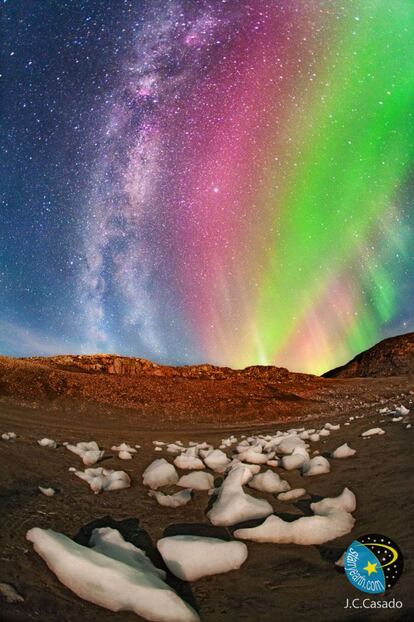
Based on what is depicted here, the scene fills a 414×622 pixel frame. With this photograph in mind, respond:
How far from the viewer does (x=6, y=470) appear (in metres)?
3.97

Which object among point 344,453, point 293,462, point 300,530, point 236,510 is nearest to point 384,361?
point 344,453

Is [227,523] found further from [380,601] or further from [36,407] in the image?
[36,407]

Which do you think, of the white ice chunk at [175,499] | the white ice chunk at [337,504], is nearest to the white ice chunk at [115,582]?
the white ice chunk at [175,499]

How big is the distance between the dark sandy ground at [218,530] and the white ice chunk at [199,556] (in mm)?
50

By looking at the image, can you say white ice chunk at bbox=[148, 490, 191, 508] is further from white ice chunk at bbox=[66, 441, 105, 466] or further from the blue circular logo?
white ice chunk at bbox=[66, 441, 105, 466]

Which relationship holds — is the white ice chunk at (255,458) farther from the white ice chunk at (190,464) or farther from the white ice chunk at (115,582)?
the white ice chunk at (115,582)

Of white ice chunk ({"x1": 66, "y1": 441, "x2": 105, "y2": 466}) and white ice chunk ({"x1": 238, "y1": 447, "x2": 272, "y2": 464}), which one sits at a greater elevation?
white ice chunk ({"x1": 66, "y1": 441, "x2": 105, "y2": 466})

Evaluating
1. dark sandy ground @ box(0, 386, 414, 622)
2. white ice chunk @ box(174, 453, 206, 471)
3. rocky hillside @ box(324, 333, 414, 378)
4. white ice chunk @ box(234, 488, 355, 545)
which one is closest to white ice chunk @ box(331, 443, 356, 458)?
dark sandy ground @ box(0, 386, 414, 622)

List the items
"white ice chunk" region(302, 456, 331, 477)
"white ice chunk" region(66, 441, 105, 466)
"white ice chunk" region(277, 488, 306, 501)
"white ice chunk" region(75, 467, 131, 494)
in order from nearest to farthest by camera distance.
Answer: "white ice chunk" region(277, 488, 306, 501), "white ice chunk" region(75, 467, 131, 494), "white ice chunk" region(302, 456, 331, 477), "white ice chunk" region(66, 441, 105, 466)

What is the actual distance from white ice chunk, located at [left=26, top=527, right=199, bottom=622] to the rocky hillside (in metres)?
38.0

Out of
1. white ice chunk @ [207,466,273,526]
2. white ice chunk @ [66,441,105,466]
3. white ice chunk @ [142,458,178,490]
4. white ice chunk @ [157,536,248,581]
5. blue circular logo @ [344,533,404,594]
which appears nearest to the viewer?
blue circular logo @ [344,533,404,594]

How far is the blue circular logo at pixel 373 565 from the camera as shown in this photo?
2029 millimetres

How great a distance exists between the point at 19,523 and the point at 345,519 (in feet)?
7.20

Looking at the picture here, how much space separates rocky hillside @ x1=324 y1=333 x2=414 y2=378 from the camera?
37.7 m
